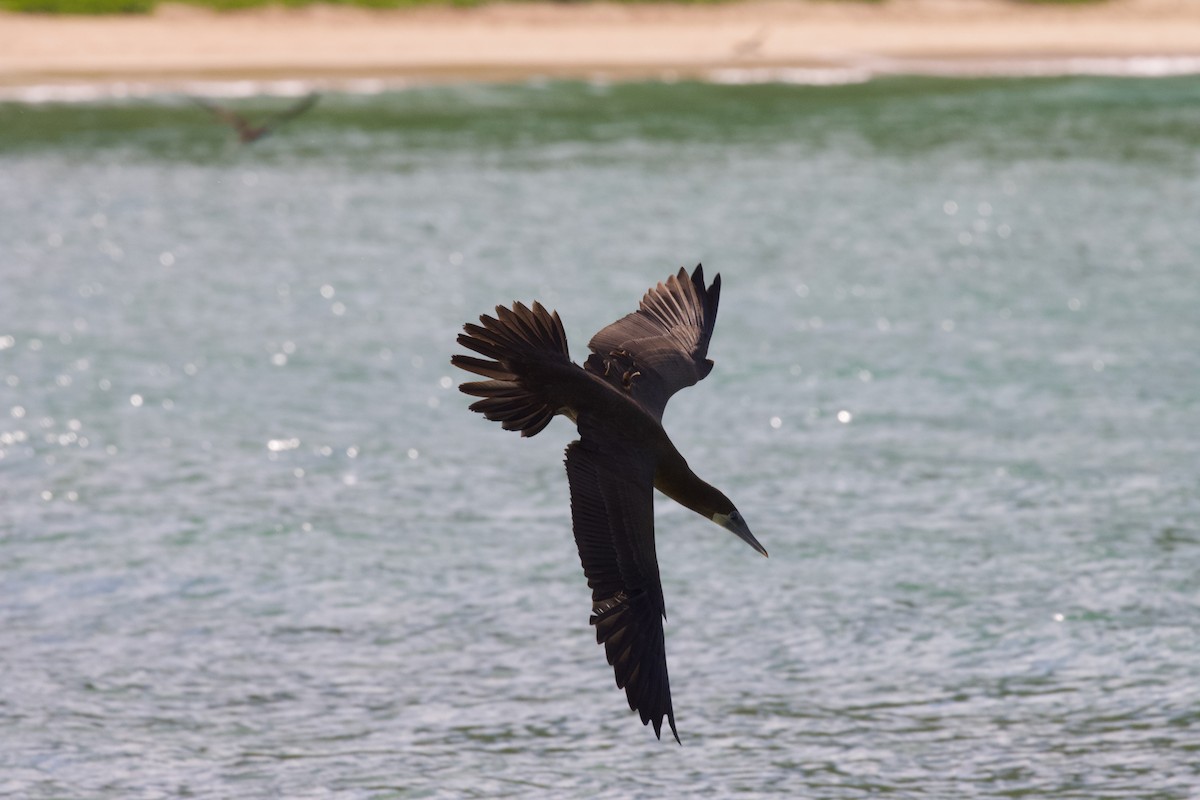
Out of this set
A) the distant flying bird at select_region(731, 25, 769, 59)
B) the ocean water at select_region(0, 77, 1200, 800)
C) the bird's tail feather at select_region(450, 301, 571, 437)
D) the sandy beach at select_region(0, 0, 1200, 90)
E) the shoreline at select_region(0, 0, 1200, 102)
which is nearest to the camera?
the bird's tail feather at select_region(450, 301, 571, 437)

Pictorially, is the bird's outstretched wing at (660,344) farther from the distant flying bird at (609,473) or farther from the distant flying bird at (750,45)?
the distant flying bird at (750,45)

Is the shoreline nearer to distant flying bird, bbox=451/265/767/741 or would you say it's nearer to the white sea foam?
the white sea foam

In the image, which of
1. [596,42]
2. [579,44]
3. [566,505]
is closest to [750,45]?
[596,42]

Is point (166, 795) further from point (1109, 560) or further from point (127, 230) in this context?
point (127, 230)

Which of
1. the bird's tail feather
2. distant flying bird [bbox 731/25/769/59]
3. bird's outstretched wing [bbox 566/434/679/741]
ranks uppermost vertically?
distant flying bird [bbox 731/25/769/59]

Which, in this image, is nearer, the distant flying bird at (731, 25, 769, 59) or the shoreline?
the shoreline

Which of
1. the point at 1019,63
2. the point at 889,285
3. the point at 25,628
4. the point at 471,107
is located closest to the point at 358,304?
the point at 889,285

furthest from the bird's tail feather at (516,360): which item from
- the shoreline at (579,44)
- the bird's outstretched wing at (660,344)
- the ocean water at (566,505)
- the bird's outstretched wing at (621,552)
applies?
the shoreline at (579,44)

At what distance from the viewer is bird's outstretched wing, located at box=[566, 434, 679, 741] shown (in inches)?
245

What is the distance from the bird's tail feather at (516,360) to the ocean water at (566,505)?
10.2 ft

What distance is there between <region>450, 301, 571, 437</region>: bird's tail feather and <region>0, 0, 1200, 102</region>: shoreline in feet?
111

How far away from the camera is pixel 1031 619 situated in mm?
10922

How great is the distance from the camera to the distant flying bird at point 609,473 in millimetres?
6055

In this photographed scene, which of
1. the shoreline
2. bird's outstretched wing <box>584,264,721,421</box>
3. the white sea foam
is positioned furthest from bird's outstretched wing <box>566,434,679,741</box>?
the shoreline
